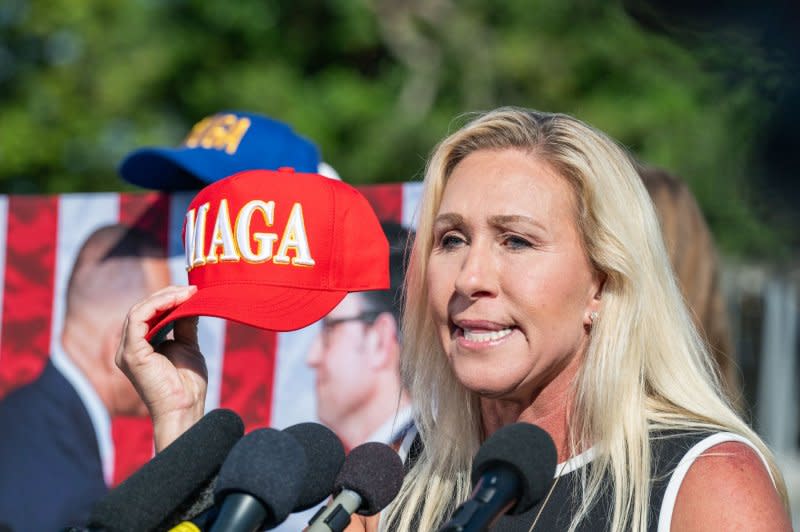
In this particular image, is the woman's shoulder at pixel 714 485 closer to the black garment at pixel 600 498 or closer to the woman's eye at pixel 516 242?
the black garment at pixel 600 498

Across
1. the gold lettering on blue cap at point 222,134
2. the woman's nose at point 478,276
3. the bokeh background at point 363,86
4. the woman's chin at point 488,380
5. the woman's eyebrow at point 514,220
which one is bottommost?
the woman's chin at point 488,380

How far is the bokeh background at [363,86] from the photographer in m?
10.5

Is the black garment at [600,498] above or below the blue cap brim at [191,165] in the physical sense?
below

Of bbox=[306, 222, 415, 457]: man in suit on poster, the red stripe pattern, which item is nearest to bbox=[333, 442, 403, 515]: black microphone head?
bbox=[306, 222, 415, 457]: man in suit on poster

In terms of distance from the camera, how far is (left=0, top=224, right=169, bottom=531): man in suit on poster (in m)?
3.78

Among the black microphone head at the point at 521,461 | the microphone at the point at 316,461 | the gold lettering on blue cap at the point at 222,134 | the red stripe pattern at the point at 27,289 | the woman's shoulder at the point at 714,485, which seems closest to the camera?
the black microphone head at the point at 521,461

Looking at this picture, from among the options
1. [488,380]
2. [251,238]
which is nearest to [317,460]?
[488,380]

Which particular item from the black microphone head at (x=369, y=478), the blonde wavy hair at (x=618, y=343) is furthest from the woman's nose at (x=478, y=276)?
the black microphone head at (x=369, y=478)

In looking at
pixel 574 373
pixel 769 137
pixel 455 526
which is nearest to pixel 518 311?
pixel 574 373

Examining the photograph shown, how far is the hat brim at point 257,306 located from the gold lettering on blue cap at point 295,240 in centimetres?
7

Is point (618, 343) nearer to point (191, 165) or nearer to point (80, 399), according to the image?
point (191, 165)

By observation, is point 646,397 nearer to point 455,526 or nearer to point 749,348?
point 455,526

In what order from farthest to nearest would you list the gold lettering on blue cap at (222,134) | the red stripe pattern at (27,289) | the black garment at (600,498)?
the red stripe pattern at (27,289) → the gold lettering on blue cap at (222,134) → the black garment at (600,498)

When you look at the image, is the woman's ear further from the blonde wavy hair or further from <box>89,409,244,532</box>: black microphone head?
<box>89,409,244,532</box>: black microphone head
